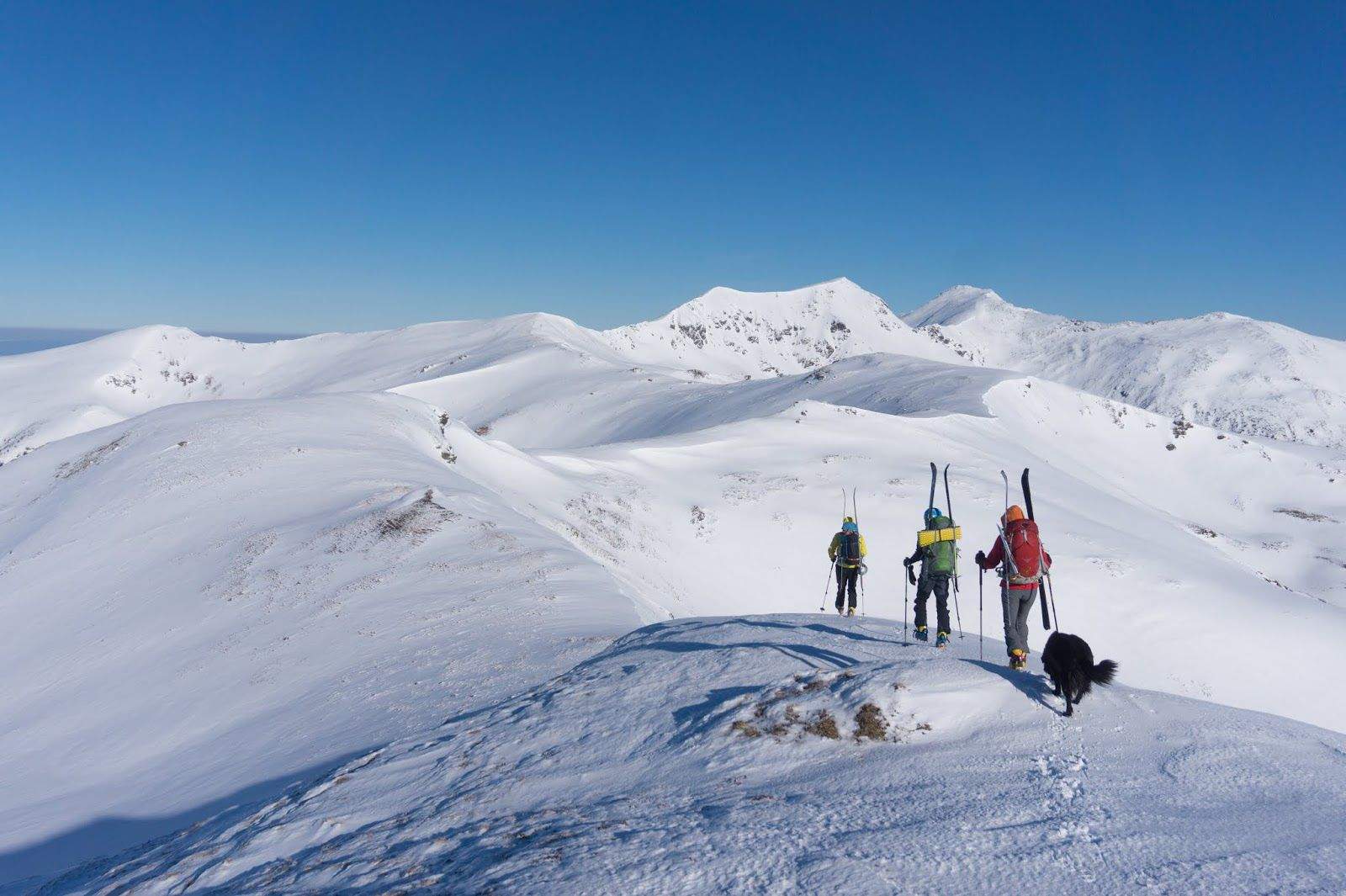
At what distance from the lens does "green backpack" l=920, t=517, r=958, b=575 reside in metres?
12.7

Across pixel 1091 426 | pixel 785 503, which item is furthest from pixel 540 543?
pixel 1091 426

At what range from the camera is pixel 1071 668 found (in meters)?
7.55

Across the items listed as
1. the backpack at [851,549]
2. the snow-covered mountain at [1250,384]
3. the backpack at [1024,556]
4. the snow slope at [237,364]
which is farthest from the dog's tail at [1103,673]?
the snow-covered mountain at [1250,384]

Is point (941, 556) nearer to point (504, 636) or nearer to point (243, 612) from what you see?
point (504, 636)

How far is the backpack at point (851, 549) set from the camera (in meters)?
17.2

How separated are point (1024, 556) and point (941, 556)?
6.85 feet

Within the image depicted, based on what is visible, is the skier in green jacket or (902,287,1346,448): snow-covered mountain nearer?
the skier in green jacket

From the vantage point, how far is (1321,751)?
6.84 metres

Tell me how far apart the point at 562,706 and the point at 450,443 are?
26.6 metres

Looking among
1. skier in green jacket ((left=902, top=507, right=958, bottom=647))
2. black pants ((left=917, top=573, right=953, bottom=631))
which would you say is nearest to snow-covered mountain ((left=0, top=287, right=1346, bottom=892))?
black pants ((left=917, top=573, right=953, bottom=631))

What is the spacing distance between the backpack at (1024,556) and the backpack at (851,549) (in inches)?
252

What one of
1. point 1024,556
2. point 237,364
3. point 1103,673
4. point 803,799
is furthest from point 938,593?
point 237,364

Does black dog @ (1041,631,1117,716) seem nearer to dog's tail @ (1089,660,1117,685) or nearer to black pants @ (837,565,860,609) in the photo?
dog's tail @ (1089,660,1117,685)

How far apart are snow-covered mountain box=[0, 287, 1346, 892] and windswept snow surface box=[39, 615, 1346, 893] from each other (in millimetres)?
55
